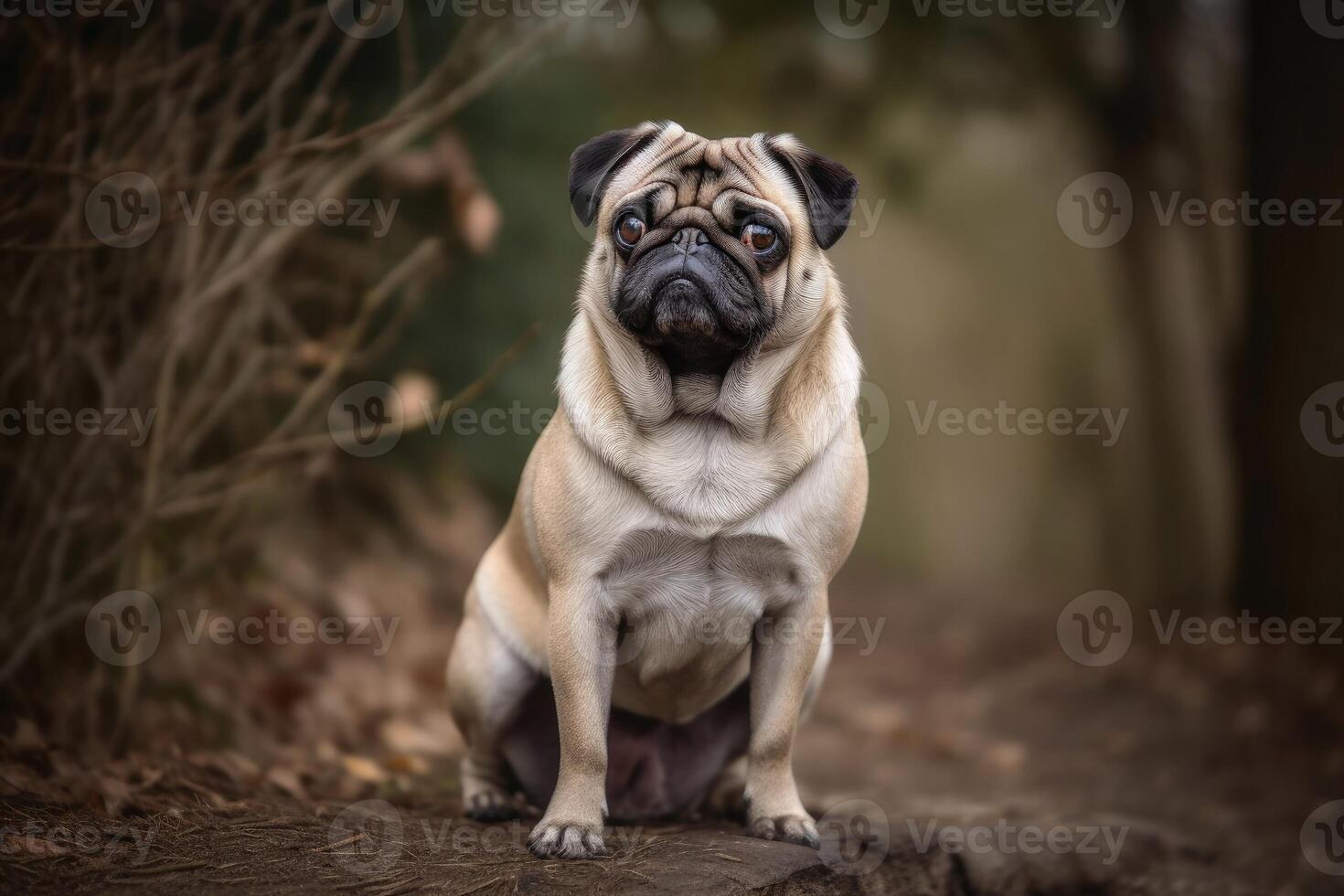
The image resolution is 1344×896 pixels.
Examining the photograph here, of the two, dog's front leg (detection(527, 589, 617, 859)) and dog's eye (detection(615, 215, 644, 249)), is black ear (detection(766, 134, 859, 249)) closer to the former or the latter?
dog's eye (detection(615, 215, 644, 249))

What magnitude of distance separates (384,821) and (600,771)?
0.90m

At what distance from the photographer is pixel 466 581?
877 cm

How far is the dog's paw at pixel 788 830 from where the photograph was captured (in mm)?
3850

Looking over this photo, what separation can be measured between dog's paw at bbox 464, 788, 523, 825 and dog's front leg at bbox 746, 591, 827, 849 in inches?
37.5

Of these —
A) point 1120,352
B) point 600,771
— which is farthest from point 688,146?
point 1120,352

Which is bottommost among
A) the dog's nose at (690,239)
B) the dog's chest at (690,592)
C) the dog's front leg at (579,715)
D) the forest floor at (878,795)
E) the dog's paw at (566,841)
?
the forest floor at (878,795)

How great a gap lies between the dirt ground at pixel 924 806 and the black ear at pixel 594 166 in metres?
2.03

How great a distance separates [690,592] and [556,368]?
5.01 meters

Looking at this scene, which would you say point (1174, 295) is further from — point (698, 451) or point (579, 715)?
point (579, 715)

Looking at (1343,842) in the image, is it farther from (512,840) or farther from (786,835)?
(512,840)

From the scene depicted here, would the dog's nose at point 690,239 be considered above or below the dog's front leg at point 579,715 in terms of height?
above

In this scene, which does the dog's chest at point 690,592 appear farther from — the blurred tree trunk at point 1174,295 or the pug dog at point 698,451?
the blurred tree trunk at point 1174,295

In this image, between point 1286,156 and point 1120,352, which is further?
point 1120,352

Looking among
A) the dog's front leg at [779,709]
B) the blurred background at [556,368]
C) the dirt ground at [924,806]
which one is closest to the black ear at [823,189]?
the dog's front leg at [779,709]
